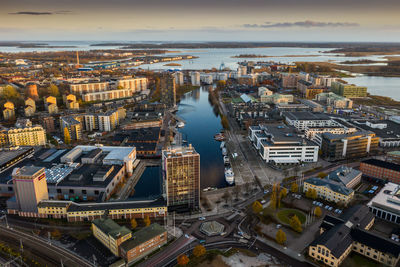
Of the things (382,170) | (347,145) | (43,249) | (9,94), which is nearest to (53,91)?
(9,94)

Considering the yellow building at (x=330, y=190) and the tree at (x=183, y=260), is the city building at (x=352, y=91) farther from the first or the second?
the tree at (x=183, y=260)

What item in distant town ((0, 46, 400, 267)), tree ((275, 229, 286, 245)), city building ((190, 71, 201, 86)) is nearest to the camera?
distant town ((0, 46, 400, 267))

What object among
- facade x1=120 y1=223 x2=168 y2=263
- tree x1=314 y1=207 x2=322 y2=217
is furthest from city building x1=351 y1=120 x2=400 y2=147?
facade x1=120 y1=223 x2=168 y2=263

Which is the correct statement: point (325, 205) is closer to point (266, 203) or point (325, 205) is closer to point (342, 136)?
point (266, 203)

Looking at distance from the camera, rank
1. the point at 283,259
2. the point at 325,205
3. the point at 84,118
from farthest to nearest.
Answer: the point at 84,118 → the point at 325,205 → the point at 283,259

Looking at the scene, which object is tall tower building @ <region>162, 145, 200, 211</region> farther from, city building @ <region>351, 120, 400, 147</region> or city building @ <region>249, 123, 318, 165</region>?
city building @ <region>351, 120, 400, 147</region>

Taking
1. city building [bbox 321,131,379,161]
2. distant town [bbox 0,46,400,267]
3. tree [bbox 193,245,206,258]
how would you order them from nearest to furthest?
tree [bbox 193,245,206,258] < distant town [bbox 0,46,400,267] < city building [bbox 321,131,379,161]

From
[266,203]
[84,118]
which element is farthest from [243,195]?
[84,118]
